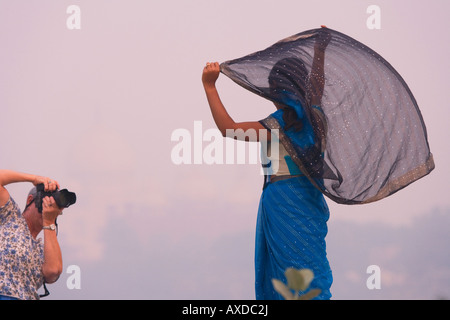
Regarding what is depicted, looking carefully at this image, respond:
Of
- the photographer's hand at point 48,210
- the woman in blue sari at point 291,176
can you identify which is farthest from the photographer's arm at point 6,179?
the woman in blue sari at point 291,176

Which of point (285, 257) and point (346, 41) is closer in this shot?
point (285, 257)

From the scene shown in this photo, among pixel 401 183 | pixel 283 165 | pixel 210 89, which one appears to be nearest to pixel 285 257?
pixel 283 165

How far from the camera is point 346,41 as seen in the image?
228 cm

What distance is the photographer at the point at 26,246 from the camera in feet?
6.26

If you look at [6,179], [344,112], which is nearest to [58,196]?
[6,179]

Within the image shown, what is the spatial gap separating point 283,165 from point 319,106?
250 millimetres

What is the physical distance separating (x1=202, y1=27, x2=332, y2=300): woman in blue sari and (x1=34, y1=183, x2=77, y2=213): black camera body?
22.2 inches

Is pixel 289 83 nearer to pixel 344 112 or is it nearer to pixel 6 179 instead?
pixel 344 112

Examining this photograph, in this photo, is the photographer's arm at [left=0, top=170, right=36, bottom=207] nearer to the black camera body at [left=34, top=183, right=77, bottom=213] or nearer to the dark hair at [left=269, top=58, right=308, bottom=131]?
the black camera body at [left=34, top=183, right=77, bottom=213]

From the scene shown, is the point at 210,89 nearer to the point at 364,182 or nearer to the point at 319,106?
the point at 319,106

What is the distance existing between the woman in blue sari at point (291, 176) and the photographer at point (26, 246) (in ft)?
2.16

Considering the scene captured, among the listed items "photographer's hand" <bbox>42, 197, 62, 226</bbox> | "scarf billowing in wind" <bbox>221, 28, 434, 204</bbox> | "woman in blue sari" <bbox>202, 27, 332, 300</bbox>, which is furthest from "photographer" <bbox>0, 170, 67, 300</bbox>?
"scarf billowing in wind" <bbox>221, 28, 434, 204</bbox>

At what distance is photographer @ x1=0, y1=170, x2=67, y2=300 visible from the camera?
1.91 metres

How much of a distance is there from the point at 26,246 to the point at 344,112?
120 centimetres
